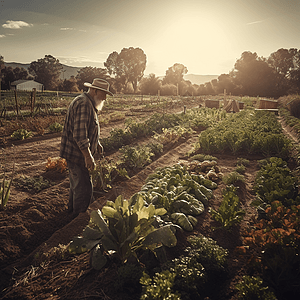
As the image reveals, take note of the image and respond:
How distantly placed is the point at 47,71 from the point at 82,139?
61829 mm

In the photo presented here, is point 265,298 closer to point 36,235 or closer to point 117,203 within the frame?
point 117,203

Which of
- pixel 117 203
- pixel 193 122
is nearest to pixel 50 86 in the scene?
pixel 193 122

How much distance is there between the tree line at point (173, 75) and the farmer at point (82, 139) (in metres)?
45.2

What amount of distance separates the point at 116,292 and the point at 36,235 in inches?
83.2

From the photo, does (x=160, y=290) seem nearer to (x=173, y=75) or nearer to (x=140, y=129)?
(x=140, y=129)

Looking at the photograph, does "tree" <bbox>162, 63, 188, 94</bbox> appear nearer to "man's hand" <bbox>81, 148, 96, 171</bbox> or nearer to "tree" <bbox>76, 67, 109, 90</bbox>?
"tree" <bbox>76, 67, 109, 90</bbox>

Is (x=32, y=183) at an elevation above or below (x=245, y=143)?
below

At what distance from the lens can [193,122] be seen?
13.7m

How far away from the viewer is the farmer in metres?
3.71

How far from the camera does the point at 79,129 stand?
3707mm

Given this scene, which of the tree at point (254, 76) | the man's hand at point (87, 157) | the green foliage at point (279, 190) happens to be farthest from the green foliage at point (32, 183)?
the tree at point (254, 76)

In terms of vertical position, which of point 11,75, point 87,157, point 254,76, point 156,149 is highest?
point 254,76

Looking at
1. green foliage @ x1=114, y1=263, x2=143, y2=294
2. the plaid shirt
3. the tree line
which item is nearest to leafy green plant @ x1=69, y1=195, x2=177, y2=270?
green foliage @ x1=114, y1=263, x2=143, y2=294

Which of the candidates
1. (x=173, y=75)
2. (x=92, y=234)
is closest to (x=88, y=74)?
(x=173, y=75)
